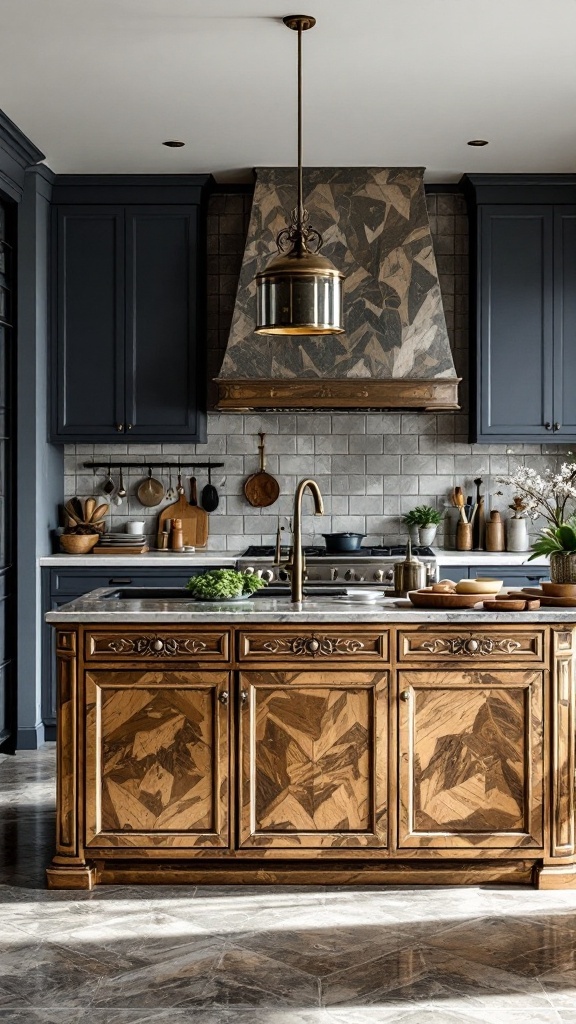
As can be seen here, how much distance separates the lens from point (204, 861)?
12.0 ft

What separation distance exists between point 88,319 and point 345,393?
4.93 ft

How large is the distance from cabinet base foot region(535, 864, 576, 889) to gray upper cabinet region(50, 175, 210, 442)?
317 centimetres

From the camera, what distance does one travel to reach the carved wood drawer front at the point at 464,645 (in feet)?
11.8

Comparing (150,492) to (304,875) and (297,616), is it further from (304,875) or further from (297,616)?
(304,875)

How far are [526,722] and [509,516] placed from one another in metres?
2.80

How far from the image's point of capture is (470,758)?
3590 millimetres

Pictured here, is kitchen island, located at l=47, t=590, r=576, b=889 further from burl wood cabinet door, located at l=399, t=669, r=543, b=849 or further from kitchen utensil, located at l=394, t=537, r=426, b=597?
kitchen utensil, located at l=394, t=537, r=426, b=597

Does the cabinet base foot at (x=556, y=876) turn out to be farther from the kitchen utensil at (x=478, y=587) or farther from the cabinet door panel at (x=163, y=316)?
the cabinet door panel at (x=163, y=316)

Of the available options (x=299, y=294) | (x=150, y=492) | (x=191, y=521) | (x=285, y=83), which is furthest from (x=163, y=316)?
(x=299, y=294)

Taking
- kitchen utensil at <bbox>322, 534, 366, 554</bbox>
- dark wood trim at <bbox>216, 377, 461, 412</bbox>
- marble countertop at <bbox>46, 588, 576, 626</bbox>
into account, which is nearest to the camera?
marble countertop at <bbox>46, 588, 576, 626</bbox>

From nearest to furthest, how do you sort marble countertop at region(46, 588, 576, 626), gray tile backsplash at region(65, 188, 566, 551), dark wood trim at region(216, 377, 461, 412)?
marble countertop at region(46, 588, 576, 626)
dark wood trim at region(216, 377, 461, 412)
gray tile backsplash at region(65, 188, 566, 551)

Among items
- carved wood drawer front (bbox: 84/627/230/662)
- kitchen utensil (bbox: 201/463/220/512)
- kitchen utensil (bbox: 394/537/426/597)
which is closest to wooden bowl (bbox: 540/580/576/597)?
kitchen utensil (bbox: 394/537/426/597)

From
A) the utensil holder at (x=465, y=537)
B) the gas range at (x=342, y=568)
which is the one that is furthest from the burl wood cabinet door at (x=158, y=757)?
the utensil holder at (x=465, y=537)

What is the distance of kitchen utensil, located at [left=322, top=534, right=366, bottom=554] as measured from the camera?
5.76 meters
